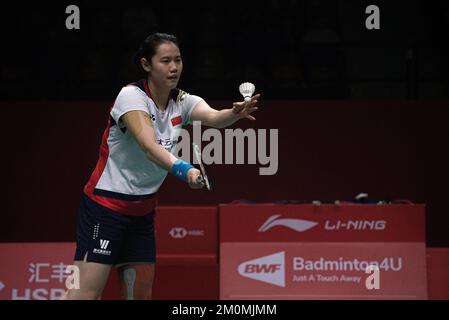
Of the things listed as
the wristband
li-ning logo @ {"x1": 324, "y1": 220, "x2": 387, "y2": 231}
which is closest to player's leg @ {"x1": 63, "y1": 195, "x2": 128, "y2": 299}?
the wristband

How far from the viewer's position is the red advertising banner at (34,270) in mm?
5887

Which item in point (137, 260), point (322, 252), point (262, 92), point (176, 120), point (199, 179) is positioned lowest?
point (137, 260)

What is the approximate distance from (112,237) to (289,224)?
273cm

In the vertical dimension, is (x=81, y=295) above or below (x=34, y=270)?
below

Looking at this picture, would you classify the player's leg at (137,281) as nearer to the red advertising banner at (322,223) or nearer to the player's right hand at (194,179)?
the player's right hand at (194,179)

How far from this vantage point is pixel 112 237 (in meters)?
3.50

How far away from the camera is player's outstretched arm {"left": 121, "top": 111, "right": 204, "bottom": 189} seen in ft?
10.2

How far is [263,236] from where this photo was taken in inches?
238

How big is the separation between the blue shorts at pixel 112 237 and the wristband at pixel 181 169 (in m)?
0.52

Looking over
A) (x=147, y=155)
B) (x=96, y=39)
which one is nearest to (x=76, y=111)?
(x=96, y=39)

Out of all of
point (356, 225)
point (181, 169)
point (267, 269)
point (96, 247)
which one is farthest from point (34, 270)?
point (181, 169)

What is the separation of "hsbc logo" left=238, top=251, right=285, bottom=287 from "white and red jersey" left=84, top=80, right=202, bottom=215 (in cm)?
252

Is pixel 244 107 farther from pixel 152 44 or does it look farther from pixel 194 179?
pixel 194 179

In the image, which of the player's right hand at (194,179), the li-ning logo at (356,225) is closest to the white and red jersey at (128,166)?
the player's right hand at (194,179)
